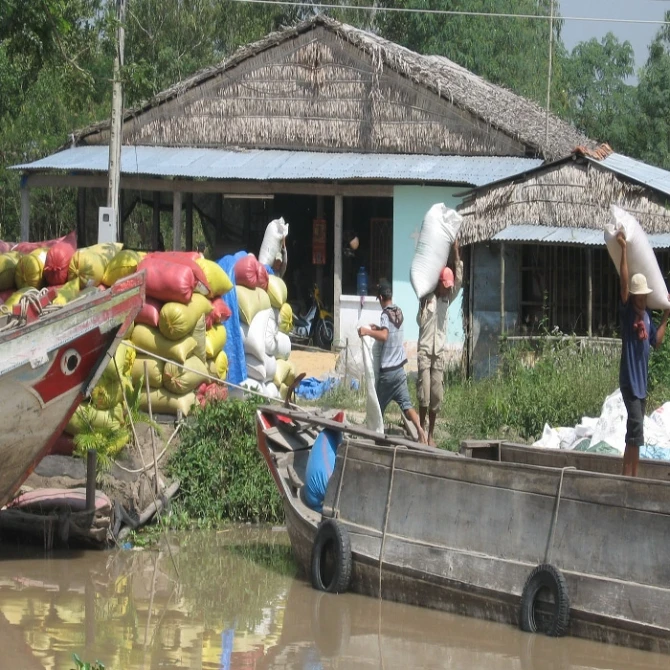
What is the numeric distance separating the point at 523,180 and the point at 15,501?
7957 mm

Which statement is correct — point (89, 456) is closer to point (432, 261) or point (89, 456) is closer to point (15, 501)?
point (15, 501)

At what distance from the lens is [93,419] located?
1010 centimetres

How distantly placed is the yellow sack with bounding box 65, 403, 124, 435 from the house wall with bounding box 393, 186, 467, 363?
7743mm

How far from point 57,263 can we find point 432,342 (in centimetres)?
347

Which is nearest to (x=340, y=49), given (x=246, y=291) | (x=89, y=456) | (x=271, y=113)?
(x=271, y=113)

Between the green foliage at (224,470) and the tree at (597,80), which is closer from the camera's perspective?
the green foliage at (224,470)

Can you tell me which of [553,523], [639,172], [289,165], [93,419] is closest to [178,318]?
[93,419]

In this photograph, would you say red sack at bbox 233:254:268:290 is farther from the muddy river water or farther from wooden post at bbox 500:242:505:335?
wooden post at bbox 500:242:505:335

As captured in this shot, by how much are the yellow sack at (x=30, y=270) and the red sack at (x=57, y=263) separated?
0.20 feet

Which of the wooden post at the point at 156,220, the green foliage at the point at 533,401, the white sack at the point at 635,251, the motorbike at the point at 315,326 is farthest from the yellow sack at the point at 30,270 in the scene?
the wooden post at the point at 156,220

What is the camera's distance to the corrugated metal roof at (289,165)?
1744 centimetres

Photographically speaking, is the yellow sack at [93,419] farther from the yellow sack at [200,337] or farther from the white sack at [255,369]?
the white sack at [255,369]

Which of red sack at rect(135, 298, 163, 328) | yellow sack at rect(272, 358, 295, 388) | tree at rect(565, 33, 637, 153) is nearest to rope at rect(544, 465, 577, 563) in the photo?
red sack at rect(135, 298, 163, 328)

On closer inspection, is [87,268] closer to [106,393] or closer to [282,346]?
[106,393]
